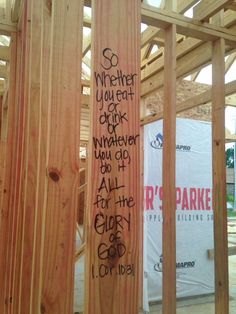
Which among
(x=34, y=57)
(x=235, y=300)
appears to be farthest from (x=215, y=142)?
(x=235, y=300)

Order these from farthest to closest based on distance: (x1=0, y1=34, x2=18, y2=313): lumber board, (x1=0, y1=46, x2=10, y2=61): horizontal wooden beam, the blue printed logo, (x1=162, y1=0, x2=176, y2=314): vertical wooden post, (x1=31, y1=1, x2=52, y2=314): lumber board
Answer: the blue printed logo, (x1=0, y1=46, x2=10, y2=61): horizontal wooden beam, (x1=0, y1=34, x2=18, y2=313): lumber board, (x1=162, y1=0, x2=176, y2=314): vertical wooden post, (x1=31, y1=1, x2=52, y2=314): lumber board

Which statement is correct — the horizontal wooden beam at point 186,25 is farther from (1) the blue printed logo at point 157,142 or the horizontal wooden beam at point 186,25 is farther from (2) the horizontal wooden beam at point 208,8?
(1) the blue printed logo at point 157,142

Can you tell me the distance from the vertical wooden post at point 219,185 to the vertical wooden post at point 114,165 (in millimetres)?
1177

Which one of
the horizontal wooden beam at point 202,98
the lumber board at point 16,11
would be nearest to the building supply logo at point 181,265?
the horizontal wooden beam at point 202,98

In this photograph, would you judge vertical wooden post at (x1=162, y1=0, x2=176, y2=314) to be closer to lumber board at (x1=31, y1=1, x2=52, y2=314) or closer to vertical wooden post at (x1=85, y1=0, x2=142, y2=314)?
lumber board at (x1=31, y1=1, x2=52, y2=314)

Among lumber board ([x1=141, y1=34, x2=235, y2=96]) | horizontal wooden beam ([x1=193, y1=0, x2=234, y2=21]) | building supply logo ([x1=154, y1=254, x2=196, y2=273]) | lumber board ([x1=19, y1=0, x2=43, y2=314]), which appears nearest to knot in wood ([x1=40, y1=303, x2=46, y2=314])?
lumber board ([x1=19, y1=0, x2=43, y2=314])

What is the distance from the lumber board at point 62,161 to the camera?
2.61 feet

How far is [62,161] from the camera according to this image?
0.82 meters

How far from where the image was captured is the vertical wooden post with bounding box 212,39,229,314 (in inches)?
73.7

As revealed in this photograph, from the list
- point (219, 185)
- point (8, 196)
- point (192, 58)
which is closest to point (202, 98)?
point (192, 58)

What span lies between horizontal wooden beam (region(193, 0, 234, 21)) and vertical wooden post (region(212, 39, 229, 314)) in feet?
0.58

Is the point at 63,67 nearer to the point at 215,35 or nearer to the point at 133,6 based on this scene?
the point at 133,6

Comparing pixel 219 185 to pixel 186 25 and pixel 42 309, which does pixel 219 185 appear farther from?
pixel 42 309

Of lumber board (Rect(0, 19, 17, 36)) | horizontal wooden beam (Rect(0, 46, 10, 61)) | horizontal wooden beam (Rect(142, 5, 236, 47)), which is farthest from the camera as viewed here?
horizontal wooden beam (Rect(0, 46, 10, 61))
